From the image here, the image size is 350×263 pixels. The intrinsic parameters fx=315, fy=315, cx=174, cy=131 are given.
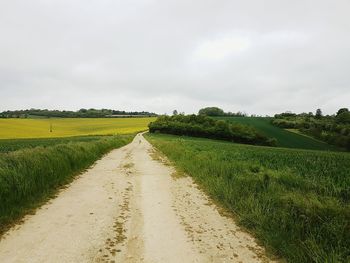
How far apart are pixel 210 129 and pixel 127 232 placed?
240 feet

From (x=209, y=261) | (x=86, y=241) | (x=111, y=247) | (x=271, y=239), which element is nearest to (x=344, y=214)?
(x=271, y=239)

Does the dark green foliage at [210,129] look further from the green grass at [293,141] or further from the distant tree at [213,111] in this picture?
the distant tree at [213,111]

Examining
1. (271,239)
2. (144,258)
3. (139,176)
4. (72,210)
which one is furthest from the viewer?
(139,176)

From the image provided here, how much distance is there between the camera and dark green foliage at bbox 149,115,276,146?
75375 mm

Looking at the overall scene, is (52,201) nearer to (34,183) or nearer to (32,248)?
(34,183)

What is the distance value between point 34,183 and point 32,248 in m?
4.22

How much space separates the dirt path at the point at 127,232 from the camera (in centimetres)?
537

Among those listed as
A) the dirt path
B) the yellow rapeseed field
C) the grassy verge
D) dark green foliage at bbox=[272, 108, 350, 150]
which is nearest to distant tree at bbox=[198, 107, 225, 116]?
dark green foliage at bbox=[272, 108, 350, 150]

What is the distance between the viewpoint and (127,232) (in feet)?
21.2

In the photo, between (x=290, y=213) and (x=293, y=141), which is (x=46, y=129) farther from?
(x=290, y=213)

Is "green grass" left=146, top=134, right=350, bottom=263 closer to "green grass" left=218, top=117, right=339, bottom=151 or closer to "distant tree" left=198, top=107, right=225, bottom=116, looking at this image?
"green grass" left=218, top=117, right=339, bottom=151

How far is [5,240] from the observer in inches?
228

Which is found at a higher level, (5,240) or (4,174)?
(4,174)

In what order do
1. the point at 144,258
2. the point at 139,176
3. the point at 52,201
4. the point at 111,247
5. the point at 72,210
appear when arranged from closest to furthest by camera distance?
the point at 144,258, the point at 111,247, the point at 72,210, the point at 52,201, the point at 139,176
